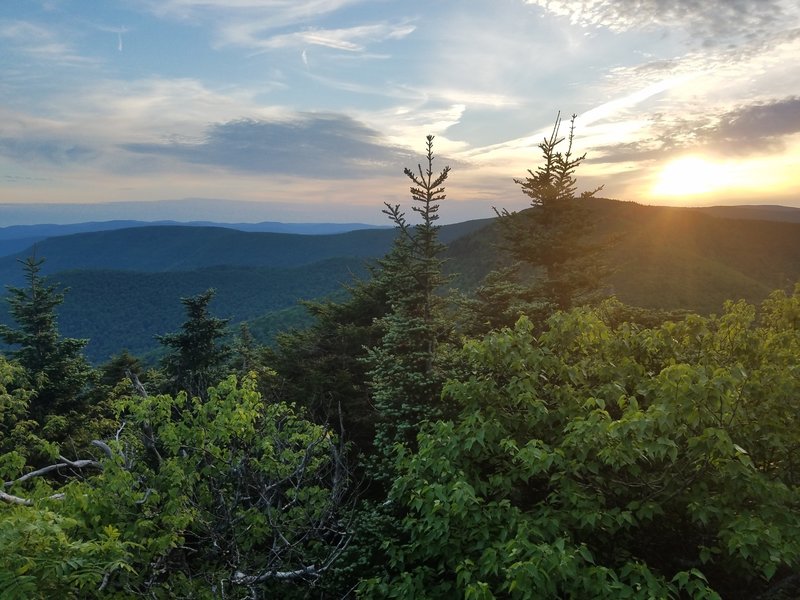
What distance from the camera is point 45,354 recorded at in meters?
26.3

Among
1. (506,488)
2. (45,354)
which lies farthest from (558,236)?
(45,354)

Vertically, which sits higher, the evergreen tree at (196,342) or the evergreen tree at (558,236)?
the evergreen tree at (558,236)

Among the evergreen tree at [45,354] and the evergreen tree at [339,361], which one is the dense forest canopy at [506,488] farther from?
the evergreen tree at [45,354]

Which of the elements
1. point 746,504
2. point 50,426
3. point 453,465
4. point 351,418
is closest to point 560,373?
point 453,465

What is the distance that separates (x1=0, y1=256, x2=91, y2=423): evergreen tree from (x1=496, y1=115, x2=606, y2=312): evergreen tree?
25.0 metres

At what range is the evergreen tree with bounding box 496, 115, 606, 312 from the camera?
23844 mm

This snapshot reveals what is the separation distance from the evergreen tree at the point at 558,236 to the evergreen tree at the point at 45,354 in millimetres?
25003

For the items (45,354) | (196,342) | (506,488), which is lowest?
(196,342)

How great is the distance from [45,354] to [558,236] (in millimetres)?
28796

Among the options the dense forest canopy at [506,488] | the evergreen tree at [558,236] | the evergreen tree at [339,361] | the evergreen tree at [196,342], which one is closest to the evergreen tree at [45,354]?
the evergreen tree at [196,342]

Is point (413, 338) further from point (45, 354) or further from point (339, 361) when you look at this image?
point (45, 354)

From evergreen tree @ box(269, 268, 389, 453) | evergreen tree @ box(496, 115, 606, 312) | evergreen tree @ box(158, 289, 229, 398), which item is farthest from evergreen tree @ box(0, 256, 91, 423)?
evergreen tree @ box(496, 115, 606, 312)

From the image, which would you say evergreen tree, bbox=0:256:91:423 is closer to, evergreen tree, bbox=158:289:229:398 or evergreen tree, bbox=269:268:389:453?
evergreen tree, bbox=158:289:229:398

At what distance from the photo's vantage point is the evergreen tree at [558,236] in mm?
23844
